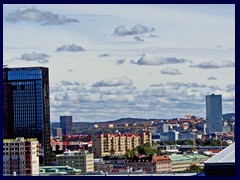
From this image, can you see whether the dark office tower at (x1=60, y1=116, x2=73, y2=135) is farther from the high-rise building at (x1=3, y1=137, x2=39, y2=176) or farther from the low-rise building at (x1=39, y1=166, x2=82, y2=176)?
the low-rise building at (x1=39, y1=166, x2=82, y2=176)

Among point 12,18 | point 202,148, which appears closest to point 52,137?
point 202,148

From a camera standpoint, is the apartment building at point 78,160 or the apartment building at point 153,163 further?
the apartment building at point 78,160

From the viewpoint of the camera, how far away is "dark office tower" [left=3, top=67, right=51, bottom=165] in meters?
16.7

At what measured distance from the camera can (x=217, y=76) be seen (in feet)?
85.0

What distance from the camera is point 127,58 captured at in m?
27.1

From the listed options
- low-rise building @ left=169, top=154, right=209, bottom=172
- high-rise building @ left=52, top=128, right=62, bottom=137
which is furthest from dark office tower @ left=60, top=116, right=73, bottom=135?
low-rise building @ left=169, top=154, right=209, bottom=172

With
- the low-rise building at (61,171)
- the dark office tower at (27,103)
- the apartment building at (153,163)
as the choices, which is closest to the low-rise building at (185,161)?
the apartment building at (153,163)

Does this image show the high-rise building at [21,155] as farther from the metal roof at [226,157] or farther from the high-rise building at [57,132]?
the metal roof at [226,157]

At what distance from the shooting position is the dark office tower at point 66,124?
17203mm

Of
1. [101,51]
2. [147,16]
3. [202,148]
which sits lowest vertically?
[202,148]

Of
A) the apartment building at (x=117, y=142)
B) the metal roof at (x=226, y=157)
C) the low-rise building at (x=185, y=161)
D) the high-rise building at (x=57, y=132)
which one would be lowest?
the low-rise building at (x=185, y=161)

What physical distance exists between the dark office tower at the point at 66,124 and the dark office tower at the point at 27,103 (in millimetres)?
503

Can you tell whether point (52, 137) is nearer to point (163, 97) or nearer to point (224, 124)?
point (224, 124)
